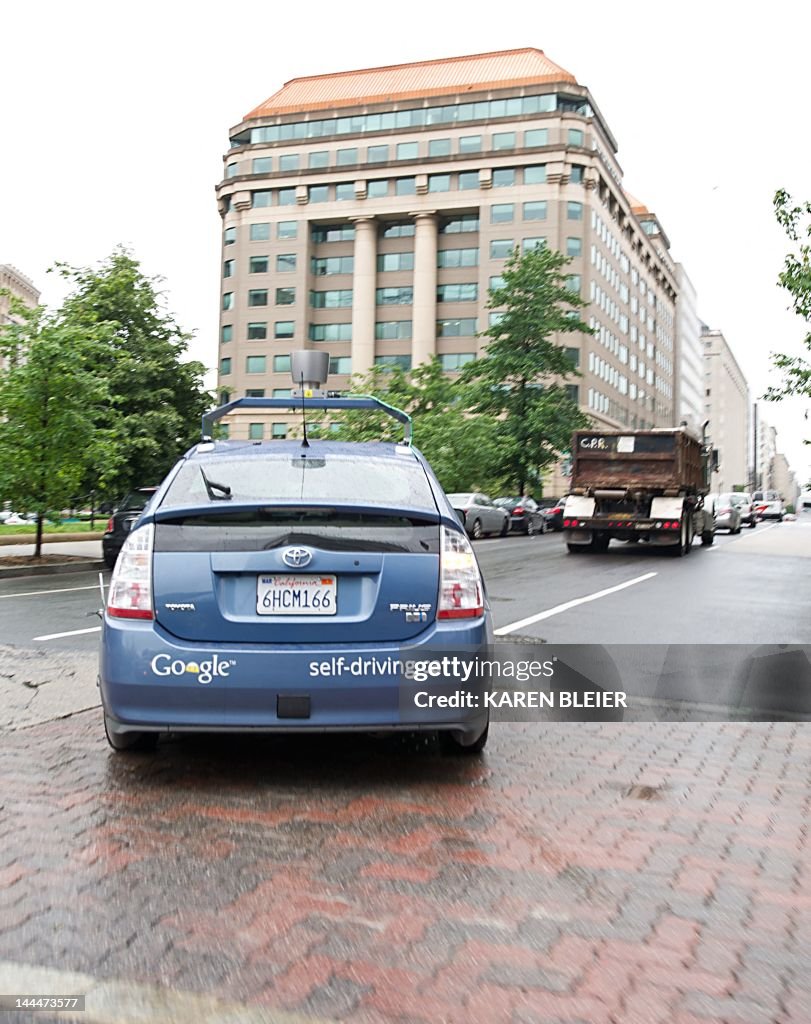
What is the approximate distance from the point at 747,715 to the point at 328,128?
80.5m

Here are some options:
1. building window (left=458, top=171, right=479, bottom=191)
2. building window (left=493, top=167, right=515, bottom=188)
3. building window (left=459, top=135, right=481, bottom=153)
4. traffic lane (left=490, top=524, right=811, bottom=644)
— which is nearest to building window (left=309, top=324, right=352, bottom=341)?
building window (left=458, top=171, right=479, bottom=191)

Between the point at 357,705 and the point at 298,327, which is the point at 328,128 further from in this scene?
the point at 357,705

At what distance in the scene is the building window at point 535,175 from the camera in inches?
2884

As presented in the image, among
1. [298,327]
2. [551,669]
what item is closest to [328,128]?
[298,327]

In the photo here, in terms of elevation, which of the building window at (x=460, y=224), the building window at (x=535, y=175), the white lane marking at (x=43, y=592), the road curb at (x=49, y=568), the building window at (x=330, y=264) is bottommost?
the road curb at (x=49, y=568)

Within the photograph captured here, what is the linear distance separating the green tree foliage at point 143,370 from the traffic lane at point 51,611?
14.5 metres

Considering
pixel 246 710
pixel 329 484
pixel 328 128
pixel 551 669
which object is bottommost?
pixel 551 669

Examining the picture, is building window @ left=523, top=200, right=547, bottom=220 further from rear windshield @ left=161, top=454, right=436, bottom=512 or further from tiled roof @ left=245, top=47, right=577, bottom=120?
rear windshield @ left=161, top=454, right=436, bottom=512

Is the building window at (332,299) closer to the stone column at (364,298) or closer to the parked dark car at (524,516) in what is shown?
the stone column at (364,298)

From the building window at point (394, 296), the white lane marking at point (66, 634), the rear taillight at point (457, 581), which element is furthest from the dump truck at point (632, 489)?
the building window at point (394, 296)

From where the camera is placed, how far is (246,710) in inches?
164

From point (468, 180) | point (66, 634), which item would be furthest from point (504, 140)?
point (66, 634)

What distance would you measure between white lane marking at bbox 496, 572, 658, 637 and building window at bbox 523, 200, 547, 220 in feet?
201

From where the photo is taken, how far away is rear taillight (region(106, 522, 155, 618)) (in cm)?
430
